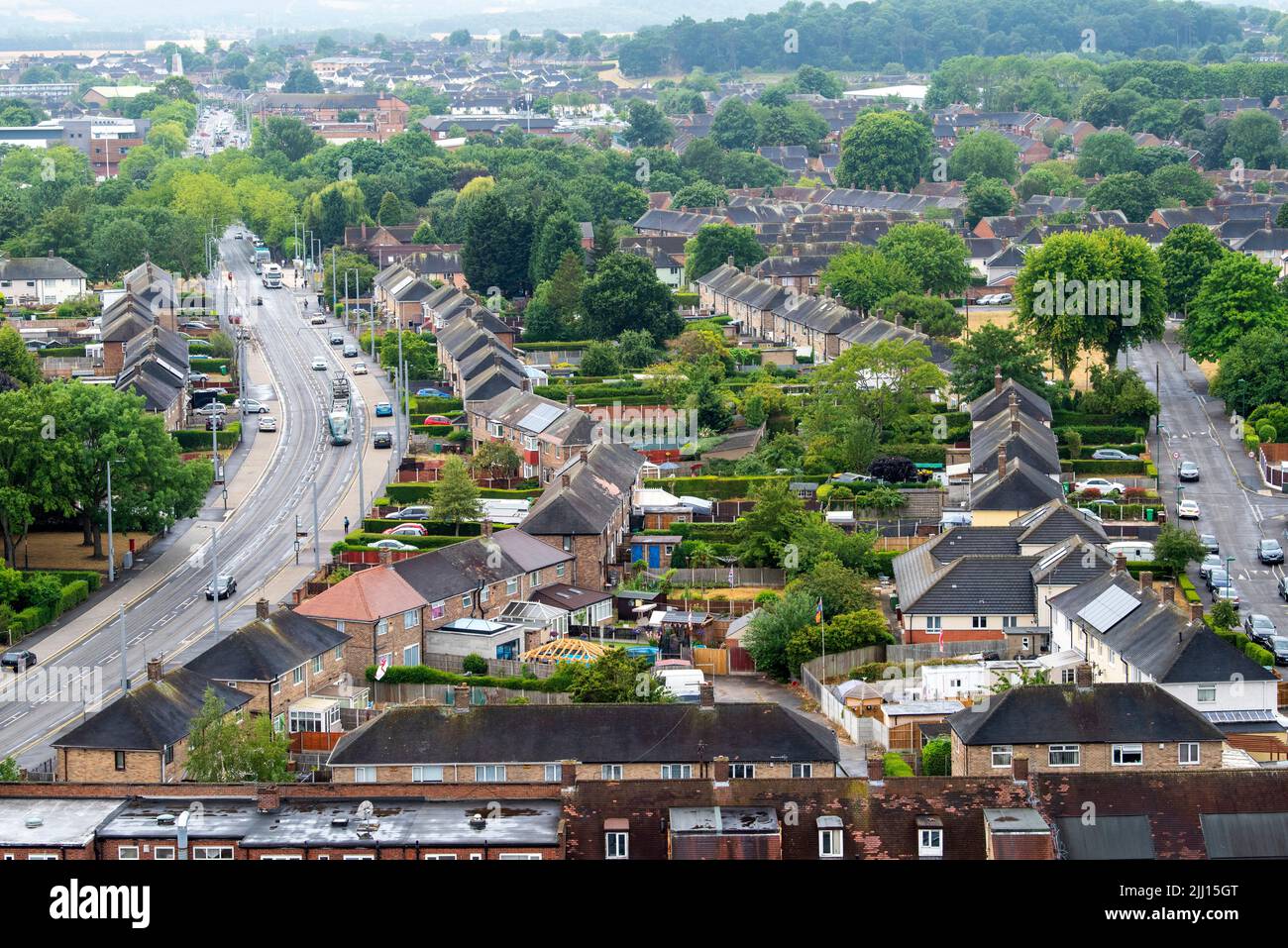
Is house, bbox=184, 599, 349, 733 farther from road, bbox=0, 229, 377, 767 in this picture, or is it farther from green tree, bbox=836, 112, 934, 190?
green tree, bbox=836, 112, 934, 190

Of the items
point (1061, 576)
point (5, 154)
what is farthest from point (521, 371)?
point (5, 154)

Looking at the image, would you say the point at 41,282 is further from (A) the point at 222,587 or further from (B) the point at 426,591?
(B) the point at 426,591

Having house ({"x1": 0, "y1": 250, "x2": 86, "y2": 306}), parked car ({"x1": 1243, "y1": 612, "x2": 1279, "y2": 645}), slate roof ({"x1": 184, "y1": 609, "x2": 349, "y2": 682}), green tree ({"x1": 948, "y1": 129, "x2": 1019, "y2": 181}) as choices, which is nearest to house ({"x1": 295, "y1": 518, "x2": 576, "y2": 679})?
slate roof ({"x1": 184, "y1": 609, "x2": 349, "y2": 682})

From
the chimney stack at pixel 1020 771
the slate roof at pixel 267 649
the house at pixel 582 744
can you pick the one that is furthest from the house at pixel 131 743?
the chimney stack at pixel 1020 771

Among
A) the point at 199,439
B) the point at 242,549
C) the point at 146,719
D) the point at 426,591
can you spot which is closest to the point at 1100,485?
the point at 426,591

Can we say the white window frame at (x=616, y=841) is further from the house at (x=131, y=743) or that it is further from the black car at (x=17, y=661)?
the black car at (x=17, y=661)

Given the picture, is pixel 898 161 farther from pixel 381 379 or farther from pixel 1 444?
pixel 1 444
